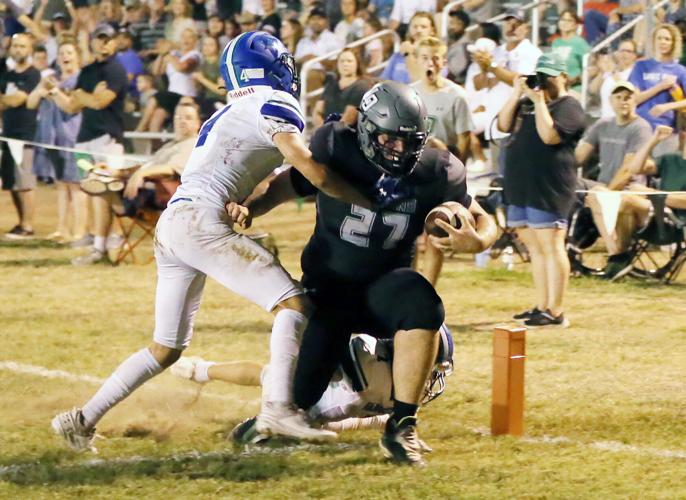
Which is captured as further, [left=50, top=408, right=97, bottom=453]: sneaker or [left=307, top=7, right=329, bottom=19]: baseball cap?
[left=307, top=7, right=329, bottom=19]: baseball cap

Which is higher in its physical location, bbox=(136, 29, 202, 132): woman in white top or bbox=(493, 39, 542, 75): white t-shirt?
bbox=(493, 39, 542, 75): white t-shirt

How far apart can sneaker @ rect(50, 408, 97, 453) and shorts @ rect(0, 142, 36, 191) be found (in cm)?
948

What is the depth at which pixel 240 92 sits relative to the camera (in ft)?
20.0

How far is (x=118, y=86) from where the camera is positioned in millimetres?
14172

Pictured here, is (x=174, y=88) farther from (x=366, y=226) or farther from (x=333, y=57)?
(x=366, y=226)

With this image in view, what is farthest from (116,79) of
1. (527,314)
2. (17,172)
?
(527,314)

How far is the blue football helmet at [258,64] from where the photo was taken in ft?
19.8

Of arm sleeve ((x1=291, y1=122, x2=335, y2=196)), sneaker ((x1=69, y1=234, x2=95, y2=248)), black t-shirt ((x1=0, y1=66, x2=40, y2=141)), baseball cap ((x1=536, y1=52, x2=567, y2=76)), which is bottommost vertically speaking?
sneaker ((x1=69, y1=234, x2=95, y2=248))

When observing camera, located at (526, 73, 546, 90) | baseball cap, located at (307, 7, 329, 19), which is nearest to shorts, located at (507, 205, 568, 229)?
camera, located at (526, 73, 546, 90)

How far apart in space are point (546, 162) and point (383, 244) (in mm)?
4075

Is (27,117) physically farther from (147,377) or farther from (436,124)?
(147,377)

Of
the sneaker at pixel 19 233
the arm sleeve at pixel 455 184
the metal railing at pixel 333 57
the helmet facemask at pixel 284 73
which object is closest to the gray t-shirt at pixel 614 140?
the metal railing at pixel 333 57

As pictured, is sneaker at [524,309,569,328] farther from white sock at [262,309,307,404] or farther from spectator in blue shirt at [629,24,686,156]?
white sock at [262,309,307,404]

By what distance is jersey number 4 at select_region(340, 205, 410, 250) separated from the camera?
5906 mm
